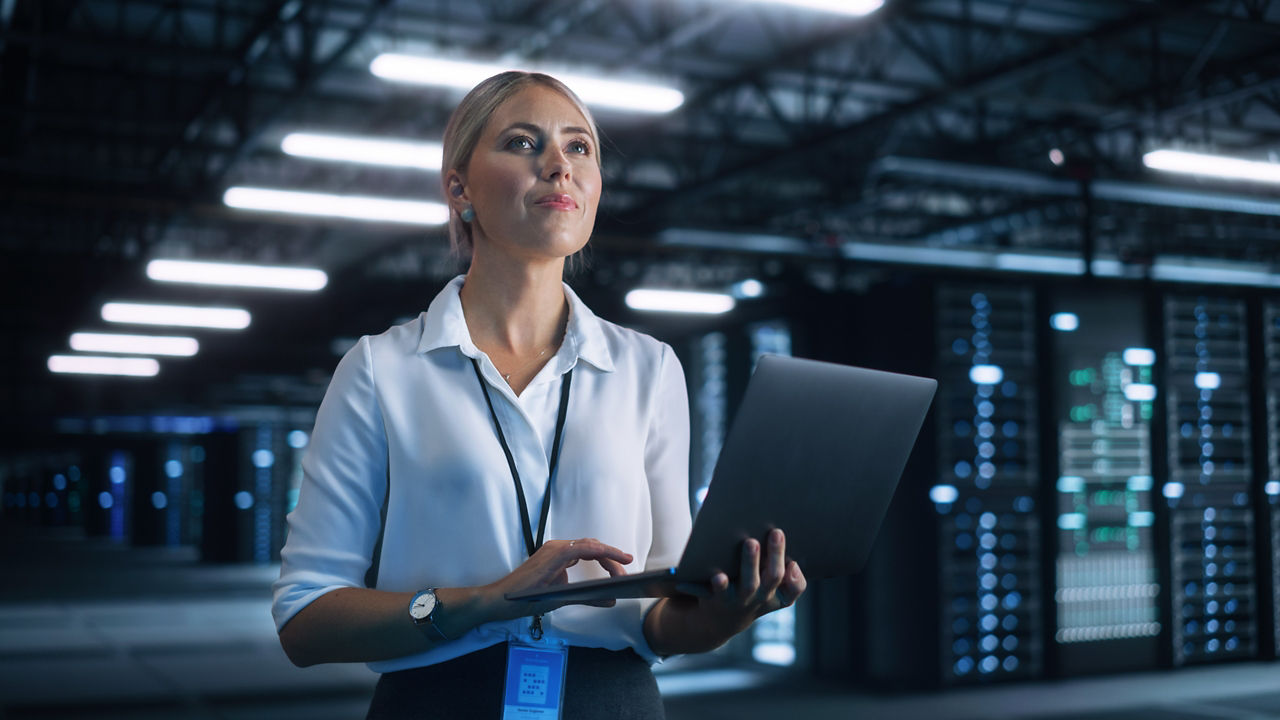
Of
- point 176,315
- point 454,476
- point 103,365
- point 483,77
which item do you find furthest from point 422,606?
point 103,365

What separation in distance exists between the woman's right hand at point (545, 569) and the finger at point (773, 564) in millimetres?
129

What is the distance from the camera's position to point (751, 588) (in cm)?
109

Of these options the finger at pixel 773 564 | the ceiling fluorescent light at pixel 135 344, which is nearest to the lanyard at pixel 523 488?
the finger at pixel 773 564

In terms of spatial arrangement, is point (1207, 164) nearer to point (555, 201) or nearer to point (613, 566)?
point (555, 201)

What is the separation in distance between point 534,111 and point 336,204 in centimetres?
846

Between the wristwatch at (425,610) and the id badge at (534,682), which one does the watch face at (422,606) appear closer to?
the wristwatch at (425,610)

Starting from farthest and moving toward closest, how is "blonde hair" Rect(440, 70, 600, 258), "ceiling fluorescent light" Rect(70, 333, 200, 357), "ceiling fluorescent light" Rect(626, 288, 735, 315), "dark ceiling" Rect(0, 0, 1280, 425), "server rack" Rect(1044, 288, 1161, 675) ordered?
"ceiling fluorescent light" Rect(70, 333, 200, 357), "ceiling fluorescent light" Rect(626, 288, 735, 315), "dark ceiling" Rect(0, 0, 1280, 425), "server rack" Rect(1044, 288, 1161, 675), "blonde hair" Rect(440, 70, 600, 258)

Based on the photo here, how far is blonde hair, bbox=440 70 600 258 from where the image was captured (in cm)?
127

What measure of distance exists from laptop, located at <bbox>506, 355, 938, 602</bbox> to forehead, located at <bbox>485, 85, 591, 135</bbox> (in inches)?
15.1

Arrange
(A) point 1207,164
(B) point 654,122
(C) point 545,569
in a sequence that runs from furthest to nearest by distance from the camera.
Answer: (B) point 654,122 < (A) point 1207,164 < (C) point 545,569

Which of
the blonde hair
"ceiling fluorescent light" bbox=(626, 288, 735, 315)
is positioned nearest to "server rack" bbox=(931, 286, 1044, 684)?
"ceiling fluorescent light" bbox=(626, 288, 735, 315)

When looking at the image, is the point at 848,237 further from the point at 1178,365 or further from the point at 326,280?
the point at 1178,365

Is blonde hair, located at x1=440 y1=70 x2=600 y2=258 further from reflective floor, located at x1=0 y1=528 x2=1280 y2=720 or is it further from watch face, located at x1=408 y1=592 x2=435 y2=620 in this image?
reflective floor, located at x1=0 y1=528 x2=1280 y2=720

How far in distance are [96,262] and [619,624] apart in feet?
44.1
